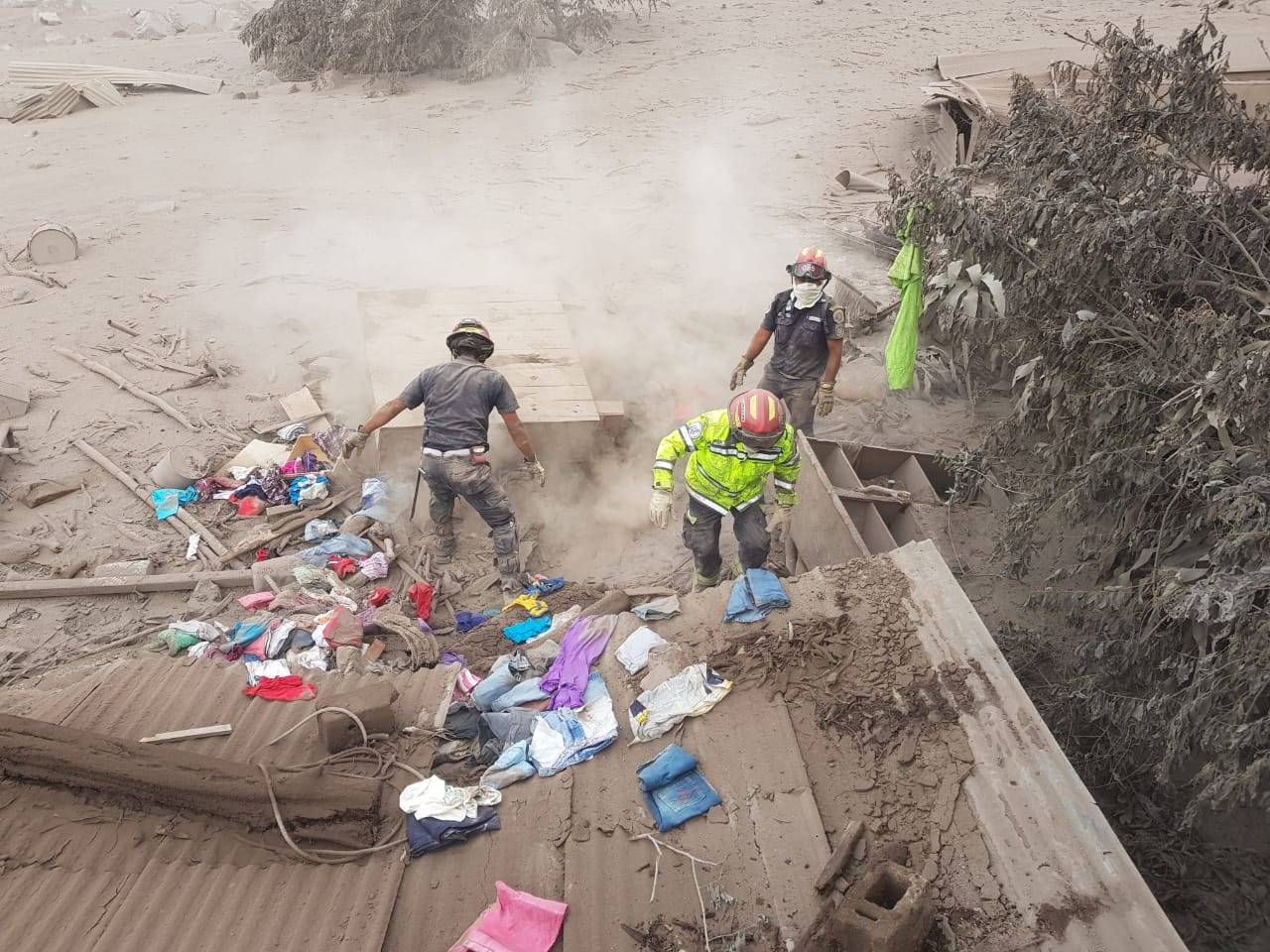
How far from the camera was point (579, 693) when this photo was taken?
13.7 feet

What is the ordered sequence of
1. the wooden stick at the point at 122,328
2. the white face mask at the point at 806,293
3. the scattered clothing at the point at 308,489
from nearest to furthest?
the white face mask at the point at 806,293
the scattered clothing at the point at 308,489
the wooden stick at the point at 122,328

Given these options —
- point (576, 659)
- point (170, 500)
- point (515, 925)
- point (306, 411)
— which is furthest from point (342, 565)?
point (515, 925)

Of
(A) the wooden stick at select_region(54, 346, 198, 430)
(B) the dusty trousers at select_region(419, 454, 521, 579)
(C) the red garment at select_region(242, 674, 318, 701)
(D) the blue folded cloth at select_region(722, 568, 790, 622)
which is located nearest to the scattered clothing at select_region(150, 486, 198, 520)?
(A) the wooden stick at select_region(54, 346, 198, 430)

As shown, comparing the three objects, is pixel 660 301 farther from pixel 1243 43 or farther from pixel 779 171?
pixel 1243 43

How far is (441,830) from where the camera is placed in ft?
11.3

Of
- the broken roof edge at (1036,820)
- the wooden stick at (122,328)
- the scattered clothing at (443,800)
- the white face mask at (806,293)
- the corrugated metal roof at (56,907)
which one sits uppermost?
the white face mask at (806,293)

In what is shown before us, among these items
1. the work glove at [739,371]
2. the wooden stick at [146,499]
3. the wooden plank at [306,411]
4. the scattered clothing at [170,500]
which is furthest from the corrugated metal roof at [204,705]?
the work glove at [739,371]

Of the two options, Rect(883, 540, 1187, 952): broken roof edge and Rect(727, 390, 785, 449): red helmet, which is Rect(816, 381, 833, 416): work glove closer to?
Rect(727, 390, 785, 449): red helmet

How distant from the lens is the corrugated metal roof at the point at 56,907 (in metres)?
2.96

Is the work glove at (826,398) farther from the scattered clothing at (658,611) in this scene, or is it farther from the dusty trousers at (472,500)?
the scattered clothing at (658,611)

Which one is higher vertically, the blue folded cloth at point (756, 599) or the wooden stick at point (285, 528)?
the blue folded cloth at point (756, 599)

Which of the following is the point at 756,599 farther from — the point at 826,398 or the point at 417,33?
the point at 417,33

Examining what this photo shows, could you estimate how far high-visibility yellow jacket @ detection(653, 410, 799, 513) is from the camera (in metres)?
5.42

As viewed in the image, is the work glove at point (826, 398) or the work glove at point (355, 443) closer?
the work glove at point (355, 443)
